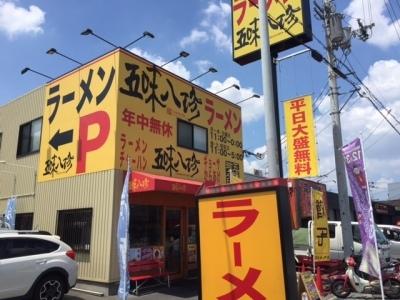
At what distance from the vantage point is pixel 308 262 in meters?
14.4

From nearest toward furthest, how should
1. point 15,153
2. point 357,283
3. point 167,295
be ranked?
point 357,283, point 167,295, point 15,153

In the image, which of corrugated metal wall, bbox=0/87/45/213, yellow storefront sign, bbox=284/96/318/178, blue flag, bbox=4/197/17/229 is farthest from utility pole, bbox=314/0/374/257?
blue flag, bbox=4/197/17/229

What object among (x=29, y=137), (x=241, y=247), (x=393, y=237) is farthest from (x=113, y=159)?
(x=393, y=237)

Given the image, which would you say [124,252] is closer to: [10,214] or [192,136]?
[192,136]

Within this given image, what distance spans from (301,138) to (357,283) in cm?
463

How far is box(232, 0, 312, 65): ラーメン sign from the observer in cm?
1209

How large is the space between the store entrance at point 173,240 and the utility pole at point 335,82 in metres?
5.25

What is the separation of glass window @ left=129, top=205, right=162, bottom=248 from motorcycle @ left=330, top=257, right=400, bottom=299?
213 inches

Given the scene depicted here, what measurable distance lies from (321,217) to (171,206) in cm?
489

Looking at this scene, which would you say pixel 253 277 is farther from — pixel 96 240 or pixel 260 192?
pixel 96 240

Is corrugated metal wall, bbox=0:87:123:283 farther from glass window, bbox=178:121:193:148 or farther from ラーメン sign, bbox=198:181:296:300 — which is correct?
ラーメン sign, bbox=198:181:296:300

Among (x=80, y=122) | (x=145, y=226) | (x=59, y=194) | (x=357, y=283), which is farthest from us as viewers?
(x=59, y=194)

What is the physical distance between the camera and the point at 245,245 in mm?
5398

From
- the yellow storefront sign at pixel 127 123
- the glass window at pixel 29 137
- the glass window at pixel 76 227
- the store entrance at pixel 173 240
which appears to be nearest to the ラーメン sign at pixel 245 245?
the yellow storefront sign at pixel 127 123
